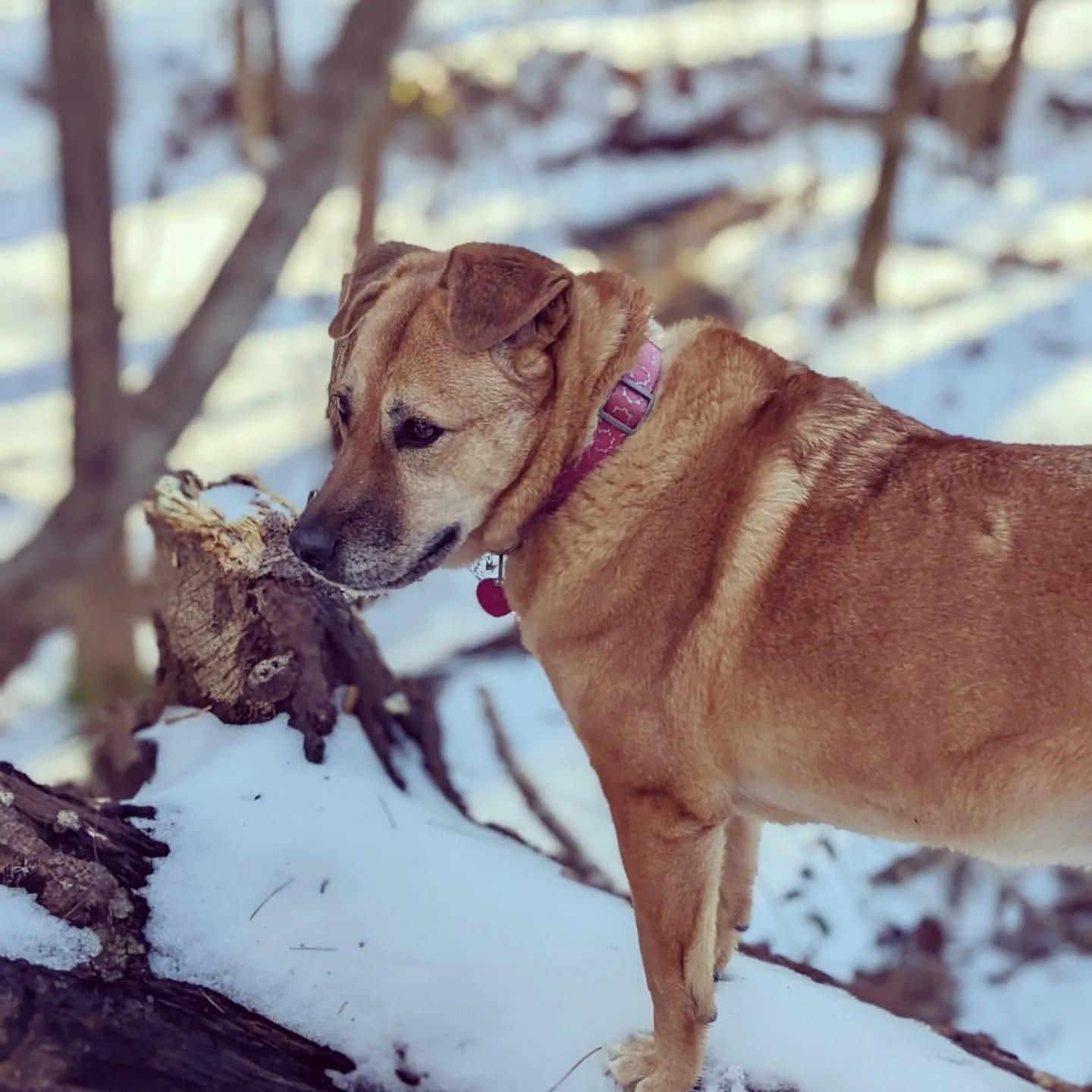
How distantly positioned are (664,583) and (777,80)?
13302mm

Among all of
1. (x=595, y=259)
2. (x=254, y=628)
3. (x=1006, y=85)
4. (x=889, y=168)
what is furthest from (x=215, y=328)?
(x=1006, y=85)

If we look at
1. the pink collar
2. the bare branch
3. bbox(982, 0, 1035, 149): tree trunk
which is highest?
bbox(982, 0, 1035, 149): tree trunk

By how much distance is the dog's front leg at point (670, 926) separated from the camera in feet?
8.50

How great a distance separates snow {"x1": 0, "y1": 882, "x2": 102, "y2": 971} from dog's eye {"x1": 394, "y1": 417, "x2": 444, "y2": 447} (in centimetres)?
129

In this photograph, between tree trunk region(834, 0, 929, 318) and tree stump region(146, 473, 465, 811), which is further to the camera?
tree trunk region(834, 0, 929, 318)

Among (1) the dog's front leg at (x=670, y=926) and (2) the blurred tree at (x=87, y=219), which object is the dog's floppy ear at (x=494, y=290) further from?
(2) the blurred tree at (x=87, y=219)

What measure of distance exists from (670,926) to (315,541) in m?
1.23

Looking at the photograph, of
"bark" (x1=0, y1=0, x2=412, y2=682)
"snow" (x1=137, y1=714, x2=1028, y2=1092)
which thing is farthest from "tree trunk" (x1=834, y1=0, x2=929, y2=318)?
"snow" (x1=137, y1=714, x2=1028, y2=1092)

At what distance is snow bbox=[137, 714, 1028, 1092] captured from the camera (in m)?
2.54

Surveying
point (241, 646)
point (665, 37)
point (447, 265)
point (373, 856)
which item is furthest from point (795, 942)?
point (665, 37)

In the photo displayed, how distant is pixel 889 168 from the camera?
11.2 m

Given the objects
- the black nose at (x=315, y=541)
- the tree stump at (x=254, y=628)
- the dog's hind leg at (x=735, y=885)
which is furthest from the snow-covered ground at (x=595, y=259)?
the black nose at (x=315, y=541)

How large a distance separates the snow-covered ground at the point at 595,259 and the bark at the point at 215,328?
1905 mm

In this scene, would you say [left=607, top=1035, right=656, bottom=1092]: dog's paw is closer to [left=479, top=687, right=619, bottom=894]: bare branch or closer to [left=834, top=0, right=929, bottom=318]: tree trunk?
[left=479, top=687, right=619, bottom=894]: bare branch
